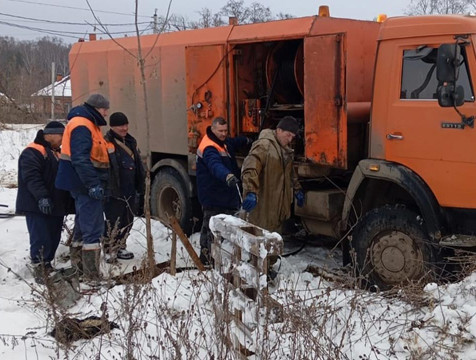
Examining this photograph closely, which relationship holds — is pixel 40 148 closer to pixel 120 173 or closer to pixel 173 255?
pixel 120 173

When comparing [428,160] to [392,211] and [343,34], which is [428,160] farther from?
[343,34]

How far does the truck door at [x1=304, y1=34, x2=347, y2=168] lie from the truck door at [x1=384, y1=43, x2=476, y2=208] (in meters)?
0.46

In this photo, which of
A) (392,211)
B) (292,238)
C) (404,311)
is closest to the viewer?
(404,311)

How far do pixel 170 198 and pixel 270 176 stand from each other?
298cm

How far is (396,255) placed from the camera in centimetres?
510

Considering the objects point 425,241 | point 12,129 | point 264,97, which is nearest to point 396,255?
point 425,241

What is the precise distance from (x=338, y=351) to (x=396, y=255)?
84.4 inches

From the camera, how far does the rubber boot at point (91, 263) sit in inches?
220

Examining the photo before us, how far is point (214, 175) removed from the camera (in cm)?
576

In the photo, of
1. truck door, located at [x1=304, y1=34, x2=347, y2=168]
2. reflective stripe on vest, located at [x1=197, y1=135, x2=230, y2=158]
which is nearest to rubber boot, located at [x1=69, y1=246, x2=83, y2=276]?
reflective stripe on vest, located at [x1=197, y1=135, x2=230, y2=158]

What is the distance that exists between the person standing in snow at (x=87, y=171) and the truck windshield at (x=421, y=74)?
9.46 ft

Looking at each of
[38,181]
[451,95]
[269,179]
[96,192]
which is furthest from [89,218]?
[451,95]

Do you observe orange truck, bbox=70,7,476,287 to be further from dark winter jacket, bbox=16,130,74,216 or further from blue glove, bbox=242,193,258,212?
dark winter jacket, bbox=16,130,74,216

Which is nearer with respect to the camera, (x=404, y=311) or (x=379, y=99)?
(x=404, y=311)
